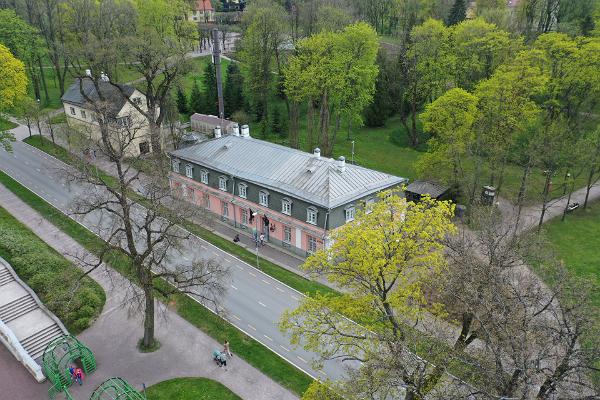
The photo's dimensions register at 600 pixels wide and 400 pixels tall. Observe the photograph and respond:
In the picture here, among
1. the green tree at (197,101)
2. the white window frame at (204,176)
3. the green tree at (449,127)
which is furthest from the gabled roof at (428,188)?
the green tree at (197,101)

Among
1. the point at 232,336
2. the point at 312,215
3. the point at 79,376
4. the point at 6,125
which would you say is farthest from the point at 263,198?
the point at 6,125

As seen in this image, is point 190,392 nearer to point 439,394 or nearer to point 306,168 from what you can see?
point 439,394

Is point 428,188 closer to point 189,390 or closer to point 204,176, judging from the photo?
point 204,176

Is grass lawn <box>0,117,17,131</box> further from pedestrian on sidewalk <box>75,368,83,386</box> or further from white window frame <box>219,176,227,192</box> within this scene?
pedestrian on sidewalk <box>75,368,83,386</box>

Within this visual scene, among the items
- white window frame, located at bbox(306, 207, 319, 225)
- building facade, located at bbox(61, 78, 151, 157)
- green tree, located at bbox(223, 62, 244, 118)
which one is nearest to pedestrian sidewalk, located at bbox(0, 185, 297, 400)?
white window frame, located at bbox(306, 207, 319, 225)

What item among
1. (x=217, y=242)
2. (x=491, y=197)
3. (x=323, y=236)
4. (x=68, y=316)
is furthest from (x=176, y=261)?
(x=491, y=197)

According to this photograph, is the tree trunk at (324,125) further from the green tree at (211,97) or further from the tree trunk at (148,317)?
the tree trunk at (148,317)
